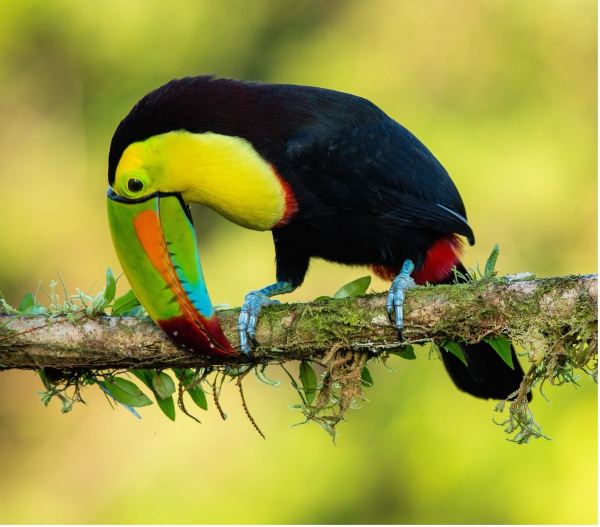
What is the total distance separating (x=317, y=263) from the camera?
5.99 metres

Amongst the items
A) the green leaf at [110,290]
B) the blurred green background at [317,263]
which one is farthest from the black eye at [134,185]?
the blurred green background at [317,263]

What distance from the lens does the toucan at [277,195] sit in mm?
2992

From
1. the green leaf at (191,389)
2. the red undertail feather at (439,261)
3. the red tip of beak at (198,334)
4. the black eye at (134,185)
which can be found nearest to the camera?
the red tip of beak at (198,334)

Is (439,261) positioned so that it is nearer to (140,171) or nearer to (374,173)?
(374,173)

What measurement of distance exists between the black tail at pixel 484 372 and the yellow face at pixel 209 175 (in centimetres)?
68

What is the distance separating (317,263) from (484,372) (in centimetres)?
263

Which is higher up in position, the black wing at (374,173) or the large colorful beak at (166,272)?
the black wing at (374,173)

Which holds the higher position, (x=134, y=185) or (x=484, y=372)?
(x=134, y=185)

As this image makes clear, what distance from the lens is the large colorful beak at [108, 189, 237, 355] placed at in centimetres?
295

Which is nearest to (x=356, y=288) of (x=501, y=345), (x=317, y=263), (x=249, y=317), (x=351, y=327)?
(x=351, y=327)

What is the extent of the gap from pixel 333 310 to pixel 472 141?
→ 3.73 metres

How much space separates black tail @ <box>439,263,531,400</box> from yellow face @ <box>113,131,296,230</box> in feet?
2.24

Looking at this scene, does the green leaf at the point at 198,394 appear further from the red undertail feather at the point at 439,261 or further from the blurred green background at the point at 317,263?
the blurred green background at the point at 317,263

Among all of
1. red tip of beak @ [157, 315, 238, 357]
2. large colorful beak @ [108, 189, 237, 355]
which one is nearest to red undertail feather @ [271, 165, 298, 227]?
large colorful beak @ [108, 189, 237, 355]
